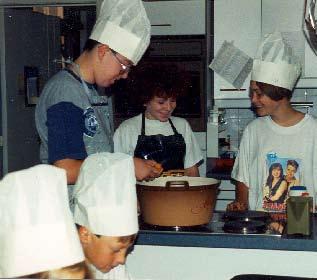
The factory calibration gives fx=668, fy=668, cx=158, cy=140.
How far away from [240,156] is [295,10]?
1127mm

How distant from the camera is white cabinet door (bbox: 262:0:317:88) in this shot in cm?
329

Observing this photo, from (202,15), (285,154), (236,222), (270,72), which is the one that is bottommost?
(236,222)

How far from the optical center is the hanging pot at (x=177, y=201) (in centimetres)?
183

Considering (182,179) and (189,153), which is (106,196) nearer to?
(182,179)

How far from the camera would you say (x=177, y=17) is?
3.43 meters

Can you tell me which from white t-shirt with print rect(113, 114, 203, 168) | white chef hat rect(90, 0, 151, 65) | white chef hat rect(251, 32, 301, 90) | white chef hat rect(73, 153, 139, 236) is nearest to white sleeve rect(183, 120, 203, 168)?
white t-shirt with print rect(113, 114, 203, 168)

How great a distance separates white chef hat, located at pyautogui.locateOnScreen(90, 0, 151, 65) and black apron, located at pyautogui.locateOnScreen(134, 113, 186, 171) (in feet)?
2.60

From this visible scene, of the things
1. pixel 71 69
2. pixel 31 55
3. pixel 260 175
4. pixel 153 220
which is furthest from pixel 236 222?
pixel 31 55

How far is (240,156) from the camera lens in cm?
250

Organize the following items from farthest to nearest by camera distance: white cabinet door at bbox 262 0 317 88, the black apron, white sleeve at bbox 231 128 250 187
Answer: white cabinet door at bbox 262 0 317 88 < the black apron < white sleeve at bbox 231 128 250 187

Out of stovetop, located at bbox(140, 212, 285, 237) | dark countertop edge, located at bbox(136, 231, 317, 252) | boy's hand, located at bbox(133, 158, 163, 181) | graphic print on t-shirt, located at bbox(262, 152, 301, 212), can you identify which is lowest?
dark countertop edge, located at bbox(136, 231, 317, 252)

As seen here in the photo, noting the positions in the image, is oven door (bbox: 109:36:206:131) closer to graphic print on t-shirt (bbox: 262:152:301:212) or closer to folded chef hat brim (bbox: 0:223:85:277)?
graphic print on t-shirt (bbox: 262:152:301:212)

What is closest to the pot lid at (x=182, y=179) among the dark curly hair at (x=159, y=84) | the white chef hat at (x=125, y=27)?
the white chef hat at (x=125, y=27)

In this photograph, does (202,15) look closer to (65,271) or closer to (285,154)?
(285,154)
